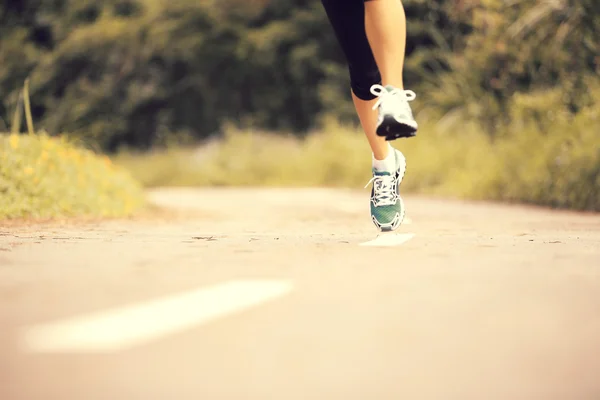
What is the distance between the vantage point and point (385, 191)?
6.20 meters

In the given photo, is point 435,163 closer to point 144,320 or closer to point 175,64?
point 144,320

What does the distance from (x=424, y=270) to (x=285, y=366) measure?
167 cm

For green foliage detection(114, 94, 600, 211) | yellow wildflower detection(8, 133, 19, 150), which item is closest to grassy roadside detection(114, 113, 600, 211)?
green foliage detection(114, 94, 600, 211)

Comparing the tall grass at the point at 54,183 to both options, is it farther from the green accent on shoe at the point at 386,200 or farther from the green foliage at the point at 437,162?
the green foliage at the point at 437,162

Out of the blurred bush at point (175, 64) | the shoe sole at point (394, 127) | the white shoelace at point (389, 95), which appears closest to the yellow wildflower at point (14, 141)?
the white shoelace at point (389, 95)

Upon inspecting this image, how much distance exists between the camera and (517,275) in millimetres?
4098

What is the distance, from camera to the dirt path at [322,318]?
8.21 ft

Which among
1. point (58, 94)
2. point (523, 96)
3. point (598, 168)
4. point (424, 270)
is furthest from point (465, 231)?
point (58, 94)

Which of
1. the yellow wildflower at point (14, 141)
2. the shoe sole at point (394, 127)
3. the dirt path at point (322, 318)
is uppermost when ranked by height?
the yellow wildflower at point (14, 141)

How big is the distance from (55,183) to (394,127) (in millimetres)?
4259

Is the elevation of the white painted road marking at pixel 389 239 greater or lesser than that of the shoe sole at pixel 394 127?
lesser

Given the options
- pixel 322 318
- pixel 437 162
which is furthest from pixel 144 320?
pixel 437 162

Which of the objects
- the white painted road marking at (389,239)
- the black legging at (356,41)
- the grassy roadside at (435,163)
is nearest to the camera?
the white painted road marking at (389,239)

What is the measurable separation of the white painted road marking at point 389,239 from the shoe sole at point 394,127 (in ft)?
1.72
